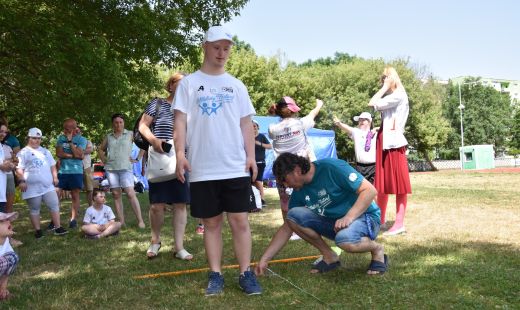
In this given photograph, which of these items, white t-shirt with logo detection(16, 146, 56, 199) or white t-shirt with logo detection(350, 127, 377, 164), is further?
white t-shirt with logo detection(350, 127, 377, 164)

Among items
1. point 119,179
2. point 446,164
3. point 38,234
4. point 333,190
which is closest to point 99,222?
point 38,234

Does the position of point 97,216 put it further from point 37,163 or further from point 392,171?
point 392,171

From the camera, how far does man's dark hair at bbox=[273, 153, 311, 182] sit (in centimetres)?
364

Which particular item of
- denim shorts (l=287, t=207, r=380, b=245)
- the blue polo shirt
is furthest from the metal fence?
the blue polo shirt

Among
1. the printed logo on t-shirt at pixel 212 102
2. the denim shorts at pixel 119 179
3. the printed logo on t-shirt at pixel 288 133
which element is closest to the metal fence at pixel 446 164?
the denim shorts at pixel 119 179

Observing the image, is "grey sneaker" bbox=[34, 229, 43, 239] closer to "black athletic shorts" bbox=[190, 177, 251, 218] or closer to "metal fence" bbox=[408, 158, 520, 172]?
"black athletic shorts" bbox=[190, 177, 251, 218]

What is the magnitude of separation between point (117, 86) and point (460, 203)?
Result: 7.46m

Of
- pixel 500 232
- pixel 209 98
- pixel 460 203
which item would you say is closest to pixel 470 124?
pixel 460 203

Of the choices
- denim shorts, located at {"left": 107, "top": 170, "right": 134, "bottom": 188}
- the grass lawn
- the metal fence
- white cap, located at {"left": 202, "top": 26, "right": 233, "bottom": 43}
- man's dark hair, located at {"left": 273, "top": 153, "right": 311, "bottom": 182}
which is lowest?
the metal fence

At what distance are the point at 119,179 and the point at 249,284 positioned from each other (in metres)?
4.87

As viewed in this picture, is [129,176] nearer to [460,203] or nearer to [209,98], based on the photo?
[209,98]

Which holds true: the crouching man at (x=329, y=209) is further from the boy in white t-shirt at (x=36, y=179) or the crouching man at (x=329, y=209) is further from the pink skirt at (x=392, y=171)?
the boy in white t-shirt at (x=36, y=179)

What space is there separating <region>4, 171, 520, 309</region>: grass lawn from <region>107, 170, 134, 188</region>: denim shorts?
1411mm

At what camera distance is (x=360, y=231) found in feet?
12.2
